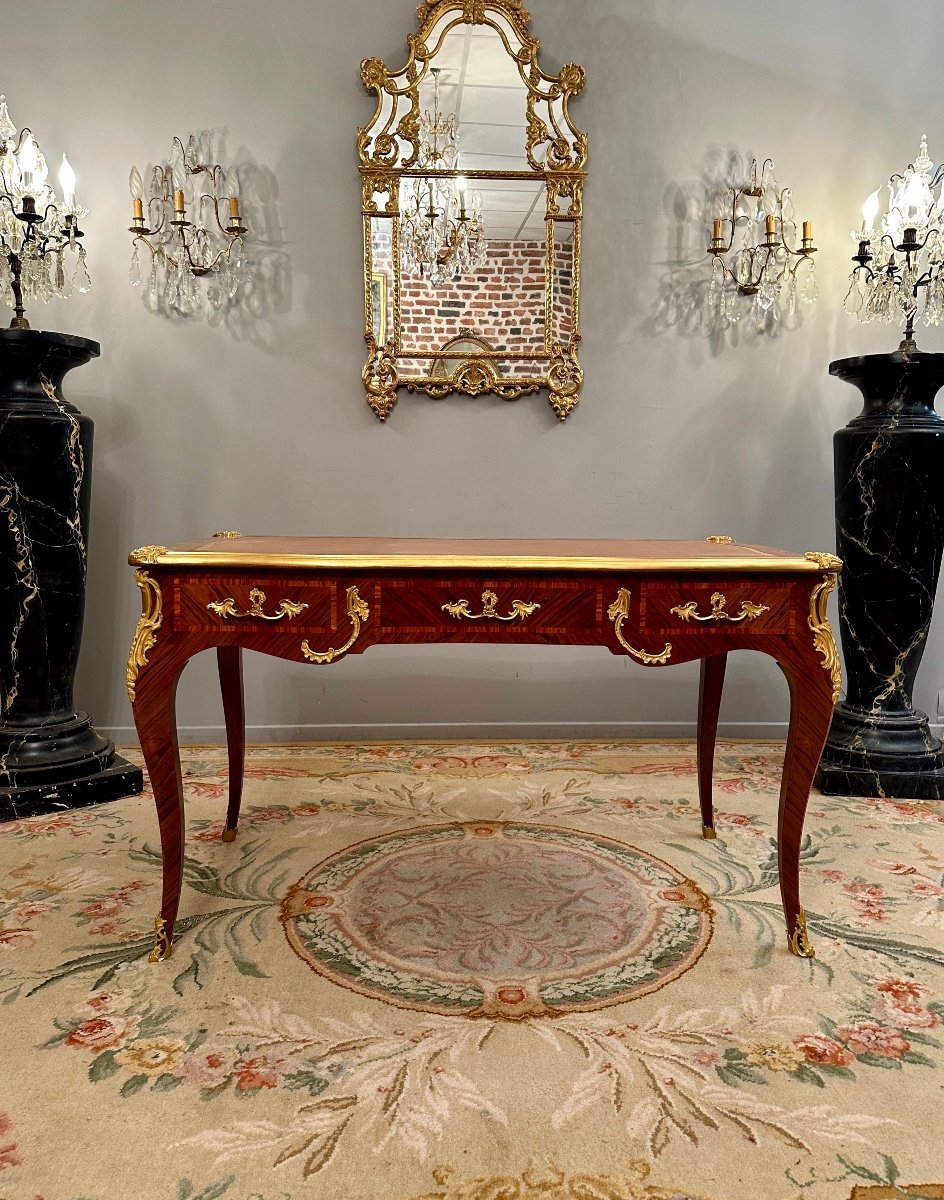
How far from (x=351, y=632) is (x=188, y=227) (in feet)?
7.38

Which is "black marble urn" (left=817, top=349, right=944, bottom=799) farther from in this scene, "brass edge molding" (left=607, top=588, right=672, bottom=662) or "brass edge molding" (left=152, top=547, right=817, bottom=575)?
"brass edge molding" (left=607, top=588, right=672, bottom=662)

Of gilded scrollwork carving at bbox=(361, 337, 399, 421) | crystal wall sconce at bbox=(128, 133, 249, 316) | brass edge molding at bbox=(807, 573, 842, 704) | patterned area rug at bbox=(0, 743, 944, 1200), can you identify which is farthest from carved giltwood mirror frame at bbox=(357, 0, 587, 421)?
brass edge molding at bbox=(807, 573, 842, 704)

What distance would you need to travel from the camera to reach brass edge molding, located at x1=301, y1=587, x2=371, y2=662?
186 cm

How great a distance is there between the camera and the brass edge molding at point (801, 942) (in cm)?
193

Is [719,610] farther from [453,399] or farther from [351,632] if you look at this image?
[453,399]

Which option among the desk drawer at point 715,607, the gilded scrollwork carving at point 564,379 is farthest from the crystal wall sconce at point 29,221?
the desk drawer at point 715,607

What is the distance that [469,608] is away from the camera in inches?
73.4

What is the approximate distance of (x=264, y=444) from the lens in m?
3.50

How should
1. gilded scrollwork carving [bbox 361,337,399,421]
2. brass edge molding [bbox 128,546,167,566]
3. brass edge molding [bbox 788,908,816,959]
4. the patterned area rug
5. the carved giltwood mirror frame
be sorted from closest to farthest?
1. the patterned area rug
2. brass edge molding [bbox 128,546,167,566]
3. brass edge molding [bbox 788,908,816,959]
4. the carved giltwood mirror frame
5. gilded scrollwork carving [bbox 361,337,399,421]

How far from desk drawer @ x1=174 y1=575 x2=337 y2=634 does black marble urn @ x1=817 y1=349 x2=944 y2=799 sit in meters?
2.03

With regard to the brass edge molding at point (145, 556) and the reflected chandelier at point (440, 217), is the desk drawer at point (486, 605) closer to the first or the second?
the brass edge molding at point (145, 556)

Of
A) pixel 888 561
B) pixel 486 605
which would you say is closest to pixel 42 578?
pixel 486 605

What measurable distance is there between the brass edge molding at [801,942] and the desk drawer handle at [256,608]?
132 cm

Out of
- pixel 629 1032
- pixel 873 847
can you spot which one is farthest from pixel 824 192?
pixel 629 1032
